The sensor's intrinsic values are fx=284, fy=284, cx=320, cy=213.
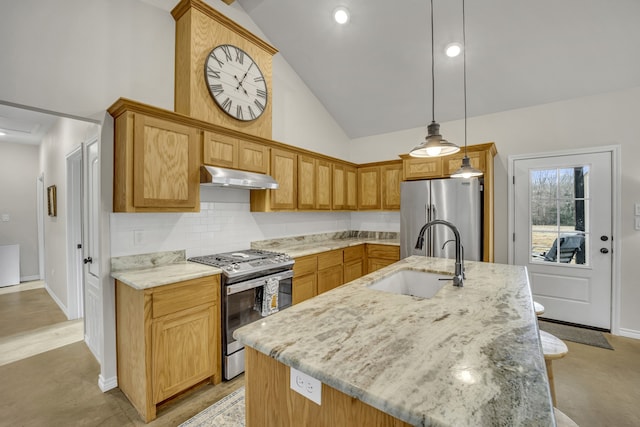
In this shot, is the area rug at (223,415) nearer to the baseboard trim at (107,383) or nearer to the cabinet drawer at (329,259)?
the baseboard trim at (107,383)

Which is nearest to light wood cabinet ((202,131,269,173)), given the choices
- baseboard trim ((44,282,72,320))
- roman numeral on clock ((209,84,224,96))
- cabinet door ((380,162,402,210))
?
roman numeral on clock ((209,84,224,96))

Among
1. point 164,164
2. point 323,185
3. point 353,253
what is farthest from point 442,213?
point 164,164

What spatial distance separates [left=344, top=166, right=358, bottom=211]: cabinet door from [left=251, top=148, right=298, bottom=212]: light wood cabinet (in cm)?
120

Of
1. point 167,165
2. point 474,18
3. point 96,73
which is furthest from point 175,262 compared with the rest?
point 474,18

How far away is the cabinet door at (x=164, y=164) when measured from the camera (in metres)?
2.17

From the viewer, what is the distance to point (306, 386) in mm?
894

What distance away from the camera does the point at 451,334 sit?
104 centimetres

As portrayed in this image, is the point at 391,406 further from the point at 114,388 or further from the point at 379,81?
the point at 379,81

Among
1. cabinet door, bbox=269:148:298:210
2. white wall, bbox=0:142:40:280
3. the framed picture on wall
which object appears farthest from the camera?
white wall, bbox=0:142:40:280

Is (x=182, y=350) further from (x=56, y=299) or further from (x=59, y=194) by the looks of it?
(x=56, y=299)

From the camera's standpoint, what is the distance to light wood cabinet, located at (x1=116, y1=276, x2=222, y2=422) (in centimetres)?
194

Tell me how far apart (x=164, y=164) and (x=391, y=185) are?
10.5 feet

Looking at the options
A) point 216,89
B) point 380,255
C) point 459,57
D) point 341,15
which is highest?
point 341,15

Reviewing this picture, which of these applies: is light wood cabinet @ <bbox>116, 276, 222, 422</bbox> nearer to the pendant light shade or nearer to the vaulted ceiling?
the pendant light shade
